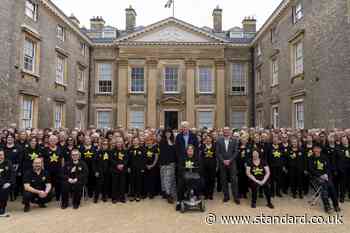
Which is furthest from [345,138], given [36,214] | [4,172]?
[4,172]

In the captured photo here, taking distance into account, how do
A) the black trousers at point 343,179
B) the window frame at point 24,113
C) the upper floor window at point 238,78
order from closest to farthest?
the black trousers at point 343,179 < the window frame at point 24,113 < the upper floor window at point 238,78

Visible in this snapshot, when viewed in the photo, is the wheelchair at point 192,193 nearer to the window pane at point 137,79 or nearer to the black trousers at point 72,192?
the black trousers at point 72,192

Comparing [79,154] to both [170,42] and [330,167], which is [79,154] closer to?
[330,167]

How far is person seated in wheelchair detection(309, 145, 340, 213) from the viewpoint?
713cm

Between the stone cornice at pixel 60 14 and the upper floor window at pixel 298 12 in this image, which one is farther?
the stone cornice at pixel 60 14

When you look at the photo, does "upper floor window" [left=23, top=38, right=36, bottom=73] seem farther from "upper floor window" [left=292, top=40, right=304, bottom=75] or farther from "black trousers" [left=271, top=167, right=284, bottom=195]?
"upper floor window" [left=292, top=40, right=304, bottom=75]

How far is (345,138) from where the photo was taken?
27.1 feet

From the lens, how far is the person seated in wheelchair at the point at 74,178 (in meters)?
7.41

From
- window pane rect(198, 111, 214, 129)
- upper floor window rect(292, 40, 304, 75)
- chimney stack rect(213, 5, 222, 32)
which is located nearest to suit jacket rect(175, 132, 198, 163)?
upper floor window rect(292, 40, 304, 75)

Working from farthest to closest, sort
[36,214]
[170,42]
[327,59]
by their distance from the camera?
[170,42] < [327,59] < [36,214]

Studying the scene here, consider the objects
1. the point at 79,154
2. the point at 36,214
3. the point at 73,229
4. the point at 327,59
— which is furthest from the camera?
the point at 327,59

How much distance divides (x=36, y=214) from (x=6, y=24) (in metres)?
10.1

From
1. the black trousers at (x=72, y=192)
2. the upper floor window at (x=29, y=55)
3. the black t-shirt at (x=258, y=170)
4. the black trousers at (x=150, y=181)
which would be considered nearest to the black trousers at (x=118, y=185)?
the black trousers at (x=150, y=181)

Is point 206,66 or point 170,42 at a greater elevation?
point 170,42
